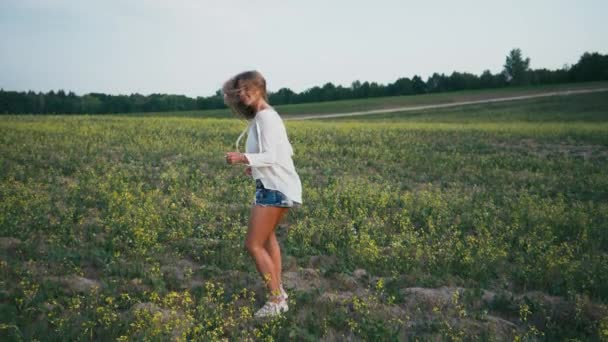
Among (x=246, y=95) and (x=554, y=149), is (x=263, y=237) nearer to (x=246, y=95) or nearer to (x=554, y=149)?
(x=246, y=95)

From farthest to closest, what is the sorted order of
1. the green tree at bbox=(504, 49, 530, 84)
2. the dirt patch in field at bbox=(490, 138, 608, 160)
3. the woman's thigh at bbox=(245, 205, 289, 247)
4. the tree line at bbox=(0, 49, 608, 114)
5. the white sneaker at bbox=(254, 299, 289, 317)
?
1. the green tree at bbox=(504, 49, 530, 84)
2. the tree line at bbox=(0, 49, 608, 114)
3. the dirt patch in field at bbox=(490, 138, 608, 160)
4. the white sneaker at bbox=(254, 299, 289, 317)
5. the woman's thigh at bbox=(245, 205, 289, 247)

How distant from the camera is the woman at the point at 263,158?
4.60m

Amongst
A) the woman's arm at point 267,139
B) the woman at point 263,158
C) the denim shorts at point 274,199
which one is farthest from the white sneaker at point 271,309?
the woman's arm at point 267,139

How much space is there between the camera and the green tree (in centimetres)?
9912

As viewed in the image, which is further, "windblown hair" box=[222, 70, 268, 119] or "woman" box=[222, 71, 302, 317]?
"windblown hair" box=[222, 70, 268, 119]

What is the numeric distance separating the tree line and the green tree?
19cm

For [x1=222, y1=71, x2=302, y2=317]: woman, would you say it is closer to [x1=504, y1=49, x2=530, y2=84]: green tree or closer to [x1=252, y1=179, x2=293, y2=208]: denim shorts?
[x1=252, y1=179, x2=293, y2=208]: denim shorts

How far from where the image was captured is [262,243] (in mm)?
4953

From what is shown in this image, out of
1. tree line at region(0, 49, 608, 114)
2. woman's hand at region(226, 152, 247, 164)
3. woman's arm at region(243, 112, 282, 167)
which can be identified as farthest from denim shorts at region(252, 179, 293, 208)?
tree line at region(0, 49, 608, 114)

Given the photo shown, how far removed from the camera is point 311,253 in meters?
7.32

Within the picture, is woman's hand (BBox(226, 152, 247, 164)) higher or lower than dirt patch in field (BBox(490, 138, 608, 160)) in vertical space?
higher

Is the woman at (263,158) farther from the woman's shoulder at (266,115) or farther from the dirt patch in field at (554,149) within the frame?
the dirt patch in field at (554,149)

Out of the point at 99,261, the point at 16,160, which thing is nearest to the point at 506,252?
the point at 99,261

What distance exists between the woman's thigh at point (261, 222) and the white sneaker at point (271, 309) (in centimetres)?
67
